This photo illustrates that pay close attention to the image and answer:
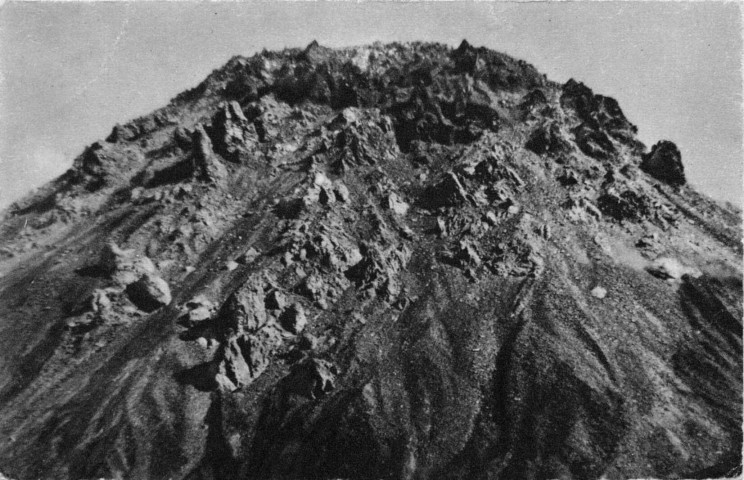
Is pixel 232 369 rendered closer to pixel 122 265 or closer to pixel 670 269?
pixel 122 265

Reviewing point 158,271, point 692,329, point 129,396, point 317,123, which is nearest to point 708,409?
point 692,329

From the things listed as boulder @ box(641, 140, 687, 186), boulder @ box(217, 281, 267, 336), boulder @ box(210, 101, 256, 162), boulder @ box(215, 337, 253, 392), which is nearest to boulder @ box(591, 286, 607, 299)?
boulder @ box(641, 140, 687, 186)

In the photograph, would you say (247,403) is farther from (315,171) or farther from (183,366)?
(315,171)

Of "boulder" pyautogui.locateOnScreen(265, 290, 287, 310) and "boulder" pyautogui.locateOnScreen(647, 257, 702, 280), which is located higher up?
"boulder" pyautogui.locateOnScreen(647, 257, 702, 280)

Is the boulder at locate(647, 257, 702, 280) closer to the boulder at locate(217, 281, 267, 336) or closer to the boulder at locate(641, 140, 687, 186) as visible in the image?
the boulder at locate(641, 140, 687, 186)

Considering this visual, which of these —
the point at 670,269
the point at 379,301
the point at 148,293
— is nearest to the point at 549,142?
the point at 670,269

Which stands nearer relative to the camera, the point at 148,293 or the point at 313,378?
the point at 313,378

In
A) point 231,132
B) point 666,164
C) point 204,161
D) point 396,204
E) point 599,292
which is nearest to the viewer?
point 599,292
